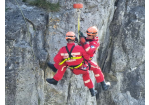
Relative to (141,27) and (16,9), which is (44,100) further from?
(141,27)

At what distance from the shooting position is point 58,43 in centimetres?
684

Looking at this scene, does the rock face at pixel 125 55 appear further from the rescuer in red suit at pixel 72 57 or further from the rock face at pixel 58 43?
the rescuer in red suit at pixel 72 57

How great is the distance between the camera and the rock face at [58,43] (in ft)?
21.1

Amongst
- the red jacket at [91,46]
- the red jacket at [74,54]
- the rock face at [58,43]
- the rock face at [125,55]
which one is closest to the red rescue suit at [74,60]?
the red jacket at [74,54]

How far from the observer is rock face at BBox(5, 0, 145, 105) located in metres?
6.44

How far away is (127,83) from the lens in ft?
30.3

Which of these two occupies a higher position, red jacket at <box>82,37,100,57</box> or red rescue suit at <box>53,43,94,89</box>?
red jacket at <box>82,37,100,57</box>

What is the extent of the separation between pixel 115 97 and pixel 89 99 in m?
1.86

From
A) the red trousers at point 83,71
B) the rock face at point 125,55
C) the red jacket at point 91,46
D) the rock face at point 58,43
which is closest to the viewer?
the red jacket at point 91,46

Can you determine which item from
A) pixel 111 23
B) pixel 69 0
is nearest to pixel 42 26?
pixel 69 0

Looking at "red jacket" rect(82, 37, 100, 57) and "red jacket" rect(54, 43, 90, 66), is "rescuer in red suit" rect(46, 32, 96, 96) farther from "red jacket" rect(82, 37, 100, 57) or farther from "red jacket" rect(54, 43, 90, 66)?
"red jacket" rect(82, 37, 100, 57)

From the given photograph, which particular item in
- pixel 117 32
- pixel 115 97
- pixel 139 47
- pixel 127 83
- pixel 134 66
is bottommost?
pixel 115 97

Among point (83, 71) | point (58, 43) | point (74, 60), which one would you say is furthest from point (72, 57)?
point (58, 43)

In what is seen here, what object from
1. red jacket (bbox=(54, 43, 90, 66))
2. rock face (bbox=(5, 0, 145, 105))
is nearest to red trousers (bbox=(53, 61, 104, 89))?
red jacket (bbox=(54, 43, 90, 66))
